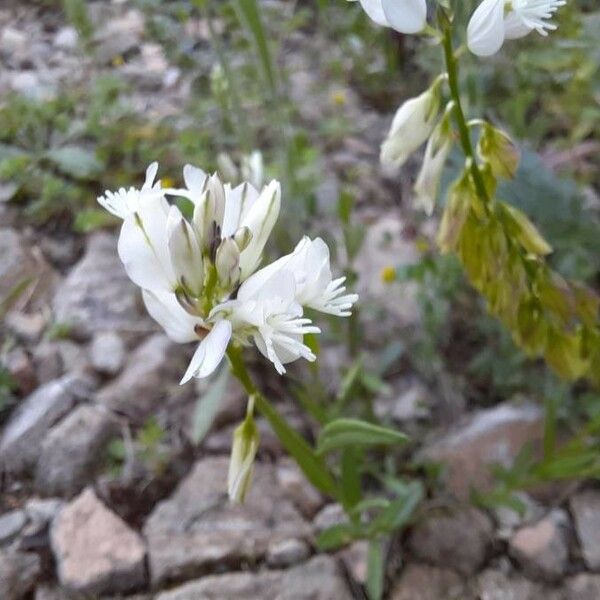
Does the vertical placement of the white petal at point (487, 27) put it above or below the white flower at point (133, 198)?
above

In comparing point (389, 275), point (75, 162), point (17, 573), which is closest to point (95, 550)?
point (17, 573)

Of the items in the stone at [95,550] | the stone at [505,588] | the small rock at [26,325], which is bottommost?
the stone at [505,588]

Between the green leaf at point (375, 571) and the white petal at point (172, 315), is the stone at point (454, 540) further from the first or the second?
the white petal at point (172, 315)

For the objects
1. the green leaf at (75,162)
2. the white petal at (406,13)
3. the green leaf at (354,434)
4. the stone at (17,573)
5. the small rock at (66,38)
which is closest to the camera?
the white petal at (406,13)

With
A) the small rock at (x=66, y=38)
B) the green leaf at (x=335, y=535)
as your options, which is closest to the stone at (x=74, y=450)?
the green leaf at (x=335, y=535)

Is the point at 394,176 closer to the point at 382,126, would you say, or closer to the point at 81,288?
the point at 382,126

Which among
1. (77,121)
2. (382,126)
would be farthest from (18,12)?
(382,126)

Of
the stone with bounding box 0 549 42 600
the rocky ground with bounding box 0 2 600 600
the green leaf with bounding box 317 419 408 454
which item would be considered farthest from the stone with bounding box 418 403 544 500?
the stone with bounding box 0 549 42 600
